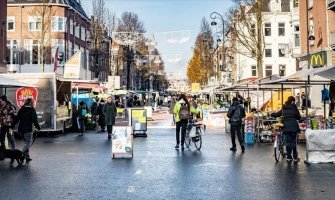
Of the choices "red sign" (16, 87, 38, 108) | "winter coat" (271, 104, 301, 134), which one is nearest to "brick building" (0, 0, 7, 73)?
"red sign" (16, 87, 38, 108)

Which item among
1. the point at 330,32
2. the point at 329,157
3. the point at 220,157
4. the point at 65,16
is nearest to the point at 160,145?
the point at 220,157

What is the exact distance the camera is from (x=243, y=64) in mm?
72750

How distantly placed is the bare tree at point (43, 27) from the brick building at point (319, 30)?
23.0 meters

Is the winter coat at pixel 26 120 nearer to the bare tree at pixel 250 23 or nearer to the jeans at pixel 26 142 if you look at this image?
the jeans at pixel 26 142

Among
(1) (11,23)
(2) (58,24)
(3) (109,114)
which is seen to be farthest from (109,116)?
(1) (11,23)

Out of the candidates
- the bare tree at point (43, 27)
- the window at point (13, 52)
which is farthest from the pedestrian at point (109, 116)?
the window at point (13, 52)

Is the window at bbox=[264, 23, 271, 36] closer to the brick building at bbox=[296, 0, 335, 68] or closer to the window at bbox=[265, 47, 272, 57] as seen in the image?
the window at bbox=[265, 47, 272, 57]

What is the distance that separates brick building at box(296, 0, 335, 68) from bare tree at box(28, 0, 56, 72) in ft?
75.6

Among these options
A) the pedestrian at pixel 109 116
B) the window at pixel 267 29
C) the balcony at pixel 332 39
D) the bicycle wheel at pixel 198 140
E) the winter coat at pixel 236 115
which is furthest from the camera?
the window at pixel 267 29

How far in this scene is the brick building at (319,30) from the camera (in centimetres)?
3266

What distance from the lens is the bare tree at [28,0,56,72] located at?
46.8 meters

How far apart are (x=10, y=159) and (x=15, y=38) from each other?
4778 centimetres

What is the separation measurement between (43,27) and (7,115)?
3302 cm

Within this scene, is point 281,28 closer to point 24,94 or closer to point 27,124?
point 24,94
